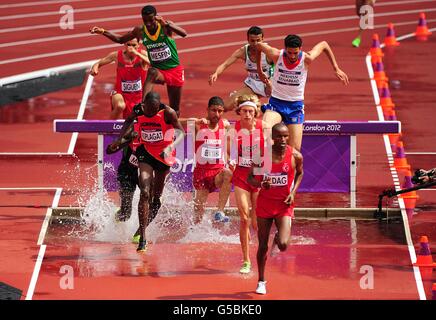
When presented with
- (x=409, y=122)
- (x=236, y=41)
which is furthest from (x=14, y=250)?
(x=236, y=41)

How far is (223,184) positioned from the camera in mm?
18859

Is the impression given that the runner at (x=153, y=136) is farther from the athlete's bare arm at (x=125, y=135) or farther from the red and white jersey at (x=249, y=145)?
the red and white jersey at (x=249, y=145)

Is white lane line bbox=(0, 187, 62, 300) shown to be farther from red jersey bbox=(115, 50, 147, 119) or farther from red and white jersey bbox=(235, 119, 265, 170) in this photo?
red and white jersey bbox=(235, 119, 265, 170)

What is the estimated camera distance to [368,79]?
27781 mm

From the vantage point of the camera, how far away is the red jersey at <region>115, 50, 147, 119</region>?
2092cm

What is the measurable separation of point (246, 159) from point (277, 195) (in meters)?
1.01

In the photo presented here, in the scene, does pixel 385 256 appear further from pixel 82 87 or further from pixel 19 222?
pixel 82 87

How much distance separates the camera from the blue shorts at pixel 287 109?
18828 mm

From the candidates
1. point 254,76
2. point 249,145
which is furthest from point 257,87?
point 249,145

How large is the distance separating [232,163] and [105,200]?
215 cm

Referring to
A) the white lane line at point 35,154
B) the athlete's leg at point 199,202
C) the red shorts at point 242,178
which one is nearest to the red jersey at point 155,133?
the athlete's leg at point 199,202

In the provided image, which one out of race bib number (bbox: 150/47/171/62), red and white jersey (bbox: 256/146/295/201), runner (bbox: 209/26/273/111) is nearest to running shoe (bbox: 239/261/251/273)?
red and white jersey (bbox: 256/146/295/201)

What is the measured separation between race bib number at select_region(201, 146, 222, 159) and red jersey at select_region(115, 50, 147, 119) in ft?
8.10
